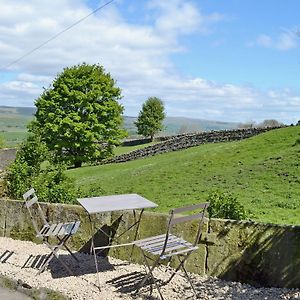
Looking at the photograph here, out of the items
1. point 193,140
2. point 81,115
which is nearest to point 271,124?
point 193,140

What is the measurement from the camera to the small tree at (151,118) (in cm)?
5506

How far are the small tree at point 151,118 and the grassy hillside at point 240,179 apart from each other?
100 ft

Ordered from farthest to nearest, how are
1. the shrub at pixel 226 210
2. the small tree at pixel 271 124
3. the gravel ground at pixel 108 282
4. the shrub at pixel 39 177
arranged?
1. the small tree at pixel 271 124
2. the shrub at pixel 39 177
3. the shrub at pixel 226 210
4. the gravel ground at pixel 108 282

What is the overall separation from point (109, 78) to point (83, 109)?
4956mm

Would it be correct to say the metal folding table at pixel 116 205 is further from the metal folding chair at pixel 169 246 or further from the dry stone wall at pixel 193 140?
the dry stone wall at pixel 193 140

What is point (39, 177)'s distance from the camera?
32.1 ft

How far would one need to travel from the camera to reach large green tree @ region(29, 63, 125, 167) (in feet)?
→ 122

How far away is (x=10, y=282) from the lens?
5.76 m

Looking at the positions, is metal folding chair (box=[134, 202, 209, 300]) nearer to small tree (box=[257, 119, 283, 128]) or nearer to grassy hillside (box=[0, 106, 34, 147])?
grassy hillside (box=[0, 106, 34, 147])

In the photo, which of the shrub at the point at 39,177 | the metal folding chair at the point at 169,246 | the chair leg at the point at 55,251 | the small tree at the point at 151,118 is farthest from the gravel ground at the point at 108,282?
the small tree at the point at 151,118

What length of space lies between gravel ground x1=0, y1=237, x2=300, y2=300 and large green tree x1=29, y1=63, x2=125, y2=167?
1186 inches

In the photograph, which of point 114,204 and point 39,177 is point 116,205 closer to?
point 114,204

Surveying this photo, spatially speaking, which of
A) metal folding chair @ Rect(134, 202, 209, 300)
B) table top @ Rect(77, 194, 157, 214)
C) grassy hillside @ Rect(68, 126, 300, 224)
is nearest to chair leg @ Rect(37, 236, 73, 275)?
table top @ Rect(77, 194, 157, 214)

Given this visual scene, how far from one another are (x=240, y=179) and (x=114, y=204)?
37.9 feet
